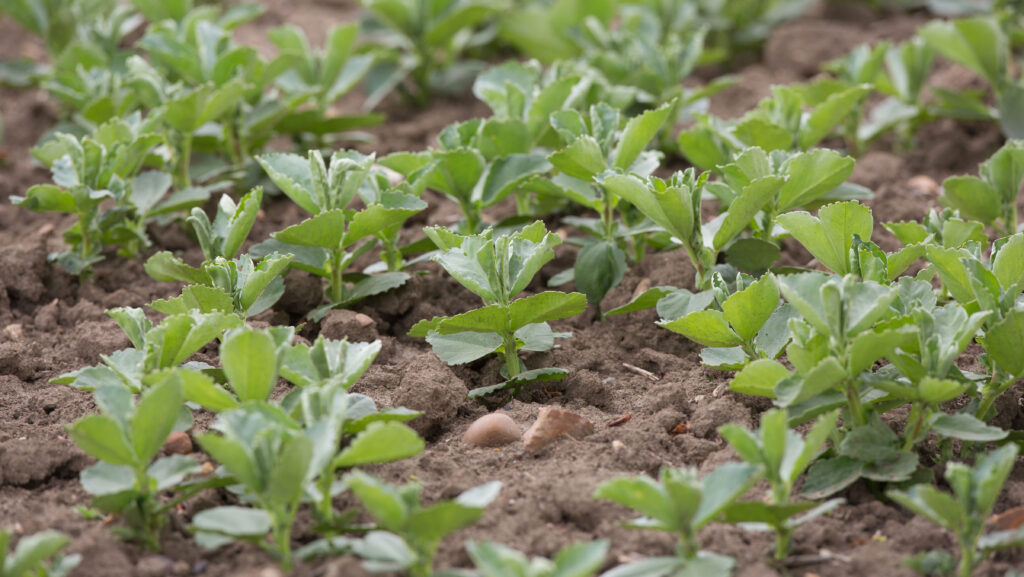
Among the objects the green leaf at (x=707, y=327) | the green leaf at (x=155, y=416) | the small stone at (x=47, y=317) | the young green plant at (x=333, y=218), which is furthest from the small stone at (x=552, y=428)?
the small stone at (x=47, y=317)

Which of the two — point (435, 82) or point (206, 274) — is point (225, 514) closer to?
point (206, 274)

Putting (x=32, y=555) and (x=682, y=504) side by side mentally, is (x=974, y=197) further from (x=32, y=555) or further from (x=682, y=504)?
(x=32, y=555)

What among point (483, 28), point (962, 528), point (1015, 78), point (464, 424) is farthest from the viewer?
point (483, 28)

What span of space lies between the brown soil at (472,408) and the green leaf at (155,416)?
172 mm

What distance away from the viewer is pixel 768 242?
2.37 metres

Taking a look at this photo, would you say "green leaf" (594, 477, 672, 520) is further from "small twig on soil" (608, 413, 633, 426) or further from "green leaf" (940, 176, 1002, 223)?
"green leaf" (940, 176, 1002, 223)

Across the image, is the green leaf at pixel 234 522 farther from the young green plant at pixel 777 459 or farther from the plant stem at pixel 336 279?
the plant stem at pixel 336 279

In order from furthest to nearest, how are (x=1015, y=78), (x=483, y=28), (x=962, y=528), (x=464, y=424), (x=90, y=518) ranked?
(x=483, y=28), (x=1015, y=78), (x=464, y=424), (x=90, y=518), (x=962, y=528)

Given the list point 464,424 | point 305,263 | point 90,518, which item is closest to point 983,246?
point 464,424

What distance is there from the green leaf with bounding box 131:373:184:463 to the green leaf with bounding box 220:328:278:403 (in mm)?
105

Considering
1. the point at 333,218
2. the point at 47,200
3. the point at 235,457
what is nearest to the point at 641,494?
the point at 235,457

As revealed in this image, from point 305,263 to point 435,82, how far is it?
1.60 m

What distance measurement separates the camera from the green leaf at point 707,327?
2000 mm

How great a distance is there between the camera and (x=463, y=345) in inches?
86.1
